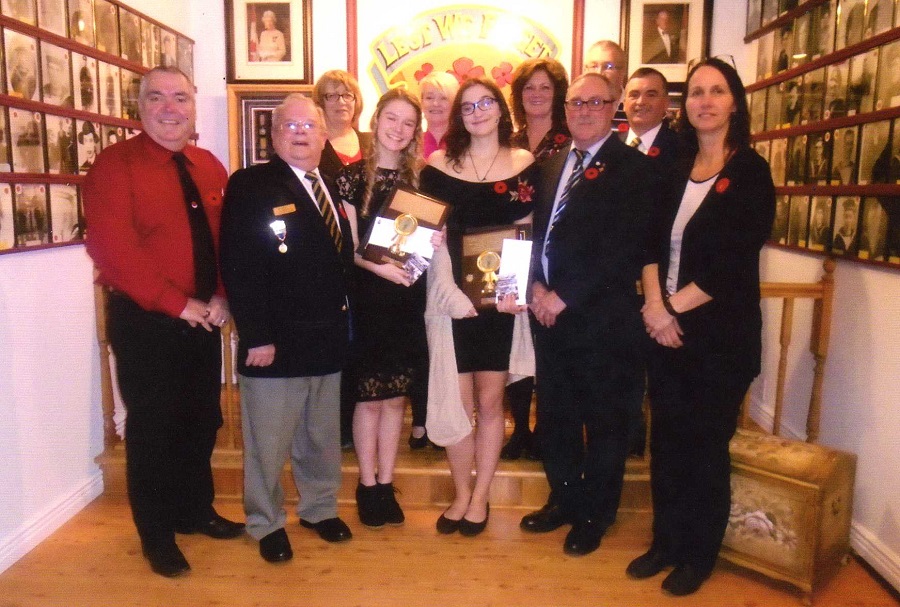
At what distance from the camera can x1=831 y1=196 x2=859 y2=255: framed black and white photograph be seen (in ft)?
8.46

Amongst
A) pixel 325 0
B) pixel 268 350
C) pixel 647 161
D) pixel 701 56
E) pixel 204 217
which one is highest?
pixel 325 0

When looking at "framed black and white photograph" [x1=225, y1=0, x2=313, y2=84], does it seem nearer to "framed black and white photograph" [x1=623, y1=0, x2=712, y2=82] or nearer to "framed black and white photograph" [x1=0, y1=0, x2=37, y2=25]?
"framed black and white photograph" [x1=0, y1=0, x2=37, y2=25]

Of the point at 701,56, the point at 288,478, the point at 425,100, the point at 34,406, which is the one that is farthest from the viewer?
the point at 701,56

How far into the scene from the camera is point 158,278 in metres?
2.15

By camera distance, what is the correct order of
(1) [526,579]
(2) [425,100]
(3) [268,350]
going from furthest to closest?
1. (2) [425,100]
2. (1) [526,579]
3. (3) [268,350]

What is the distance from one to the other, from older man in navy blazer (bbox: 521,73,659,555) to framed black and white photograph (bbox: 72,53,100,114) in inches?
76.1

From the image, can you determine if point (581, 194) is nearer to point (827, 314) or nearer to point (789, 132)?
point (827, 314)

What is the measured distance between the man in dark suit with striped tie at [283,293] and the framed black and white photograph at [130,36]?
4.68 ft

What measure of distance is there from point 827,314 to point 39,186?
3079mm

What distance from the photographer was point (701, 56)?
399 cm

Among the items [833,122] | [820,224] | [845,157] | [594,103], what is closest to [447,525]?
[594,103]

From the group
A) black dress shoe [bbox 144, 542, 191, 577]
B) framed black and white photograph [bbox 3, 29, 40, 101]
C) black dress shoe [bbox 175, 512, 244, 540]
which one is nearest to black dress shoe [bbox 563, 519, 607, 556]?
black dress shoe [bbox 175, 512, 244, 540]

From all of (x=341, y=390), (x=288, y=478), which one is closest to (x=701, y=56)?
(x=341, y=390)

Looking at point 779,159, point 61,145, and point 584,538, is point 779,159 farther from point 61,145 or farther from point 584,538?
point 61,145
